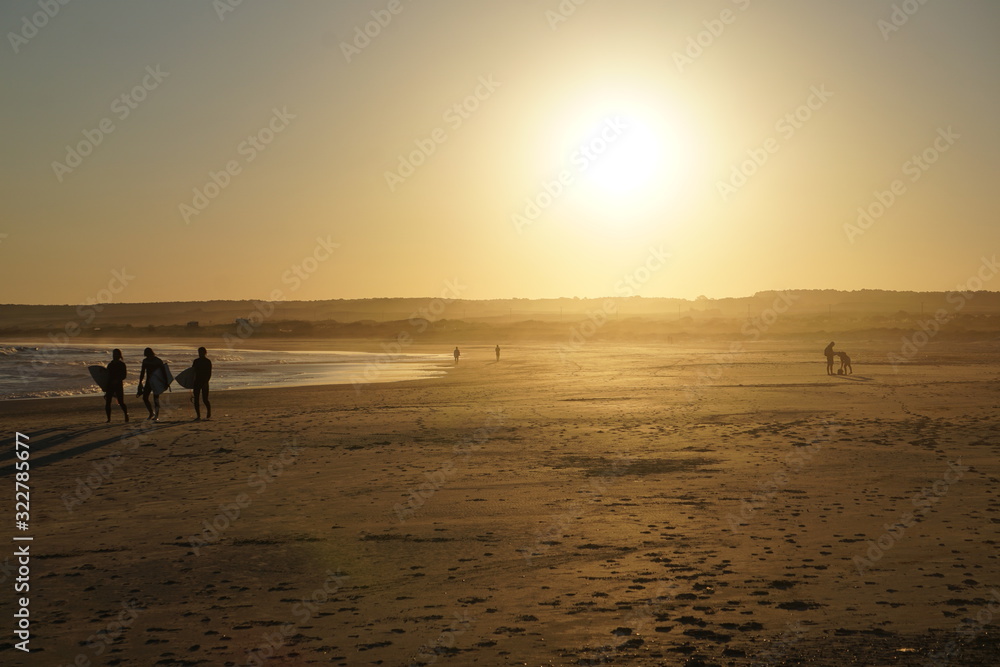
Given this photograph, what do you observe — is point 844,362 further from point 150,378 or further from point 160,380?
point 150,378

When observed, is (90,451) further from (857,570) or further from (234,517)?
(857,570)

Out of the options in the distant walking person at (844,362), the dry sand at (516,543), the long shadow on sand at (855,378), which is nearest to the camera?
the dry sand at (516,543)

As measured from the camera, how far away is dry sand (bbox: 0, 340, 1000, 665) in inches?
234

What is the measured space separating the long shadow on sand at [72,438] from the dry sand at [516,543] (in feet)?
0.32

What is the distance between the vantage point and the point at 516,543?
872cm

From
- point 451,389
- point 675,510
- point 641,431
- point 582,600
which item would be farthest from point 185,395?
point 582,600

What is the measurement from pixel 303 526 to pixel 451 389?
845 inches

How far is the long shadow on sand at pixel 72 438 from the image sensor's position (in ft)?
46.6

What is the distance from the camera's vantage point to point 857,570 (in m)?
7.50

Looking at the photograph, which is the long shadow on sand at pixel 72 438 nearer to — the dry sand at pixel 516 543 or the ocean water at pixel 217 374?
the dry sand at pixel 516 543

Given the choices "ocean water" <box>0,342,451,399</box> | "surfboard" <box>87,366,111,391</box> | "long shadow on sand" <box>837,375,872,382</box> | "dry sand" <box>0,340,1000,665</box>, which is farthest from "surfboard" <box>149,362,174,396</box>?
"long shadow on sand" <box>837,375,872,382</box>

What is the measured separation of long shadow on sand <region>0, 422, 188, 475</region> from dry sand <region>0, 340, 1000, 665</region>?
10 cm

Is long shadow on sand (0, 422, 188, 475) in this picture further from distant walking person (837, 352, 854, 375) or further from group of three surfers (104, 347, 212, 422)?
Result: distant walking person (837, 352, 854, 375)

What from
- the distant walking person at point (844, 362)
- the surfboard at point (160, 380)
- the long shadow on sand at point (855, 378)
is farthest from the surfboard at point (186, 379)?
the distant walking person at point (844, 362)
